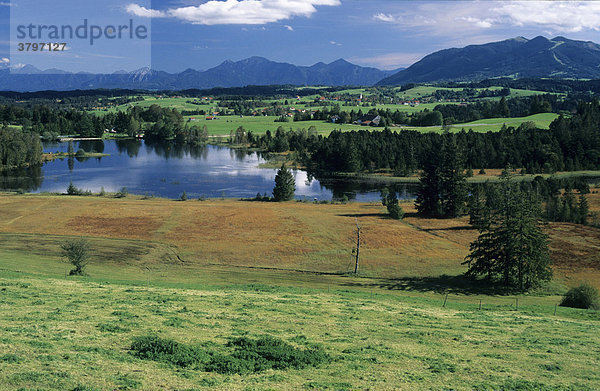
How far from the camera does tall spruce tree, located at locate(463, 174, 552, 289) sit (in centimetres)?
4350

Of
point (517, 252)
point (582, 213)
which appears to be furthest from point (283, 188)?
point (517, 252)

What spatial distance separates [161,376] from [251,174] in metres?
111

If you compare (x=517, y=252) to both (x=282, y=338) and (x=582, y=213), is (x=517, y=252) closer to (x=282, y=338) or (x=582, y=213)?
(x=282, y=338)

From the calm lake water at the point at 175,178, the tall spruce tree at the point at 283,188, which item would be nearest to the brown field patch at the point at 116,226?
the tall spruce tree at the point at 283,188

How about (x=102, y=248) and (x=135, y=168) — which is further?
(x=135, y=168)

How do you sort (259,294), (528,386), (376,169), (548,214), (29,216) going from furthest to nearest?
(376,169)
(548,214)
(29,216)
(259,294)
(528,386)

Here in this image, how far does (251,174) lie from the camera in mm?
125625

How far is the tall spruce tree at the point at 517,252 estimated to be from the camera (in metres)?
43.5

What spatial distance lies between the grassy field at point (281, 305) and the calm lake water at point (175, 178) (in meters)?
31.7

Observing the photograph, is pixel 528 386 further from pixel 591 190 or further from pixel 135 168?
pixel 135 168

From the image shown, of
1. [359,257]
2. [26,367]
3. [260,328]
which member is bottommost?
[359,257]

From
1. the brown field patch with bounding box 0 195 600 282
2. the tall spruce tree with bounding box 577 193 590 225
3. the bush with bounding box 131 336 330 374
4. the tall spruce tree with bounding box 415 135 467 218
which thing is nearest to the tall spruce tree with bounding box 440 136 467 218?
the tall spruce tree with bounding box 415 135 467 218

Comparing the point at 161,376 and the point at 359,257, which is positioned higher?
the point at 161,376

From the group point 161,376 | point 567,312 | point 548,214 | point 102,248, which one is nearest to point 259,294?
point 161,376
